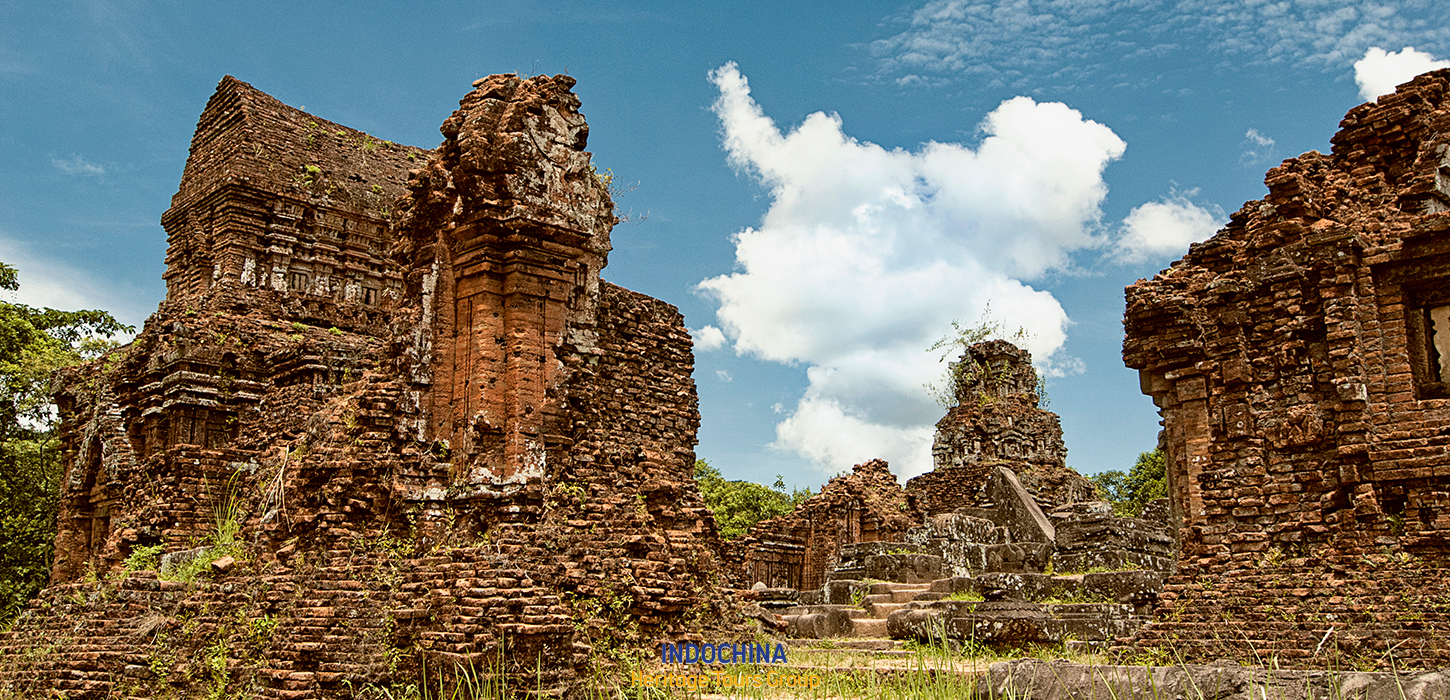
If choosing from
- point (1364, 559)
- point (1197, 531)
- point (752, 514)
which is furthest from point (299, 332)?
point (752, 514)

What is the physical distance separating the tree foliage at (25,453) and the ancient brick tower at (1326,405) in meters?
21.2

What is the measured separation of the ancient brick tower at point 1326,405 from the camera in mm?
9070

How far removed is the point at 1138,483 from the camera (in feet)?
137

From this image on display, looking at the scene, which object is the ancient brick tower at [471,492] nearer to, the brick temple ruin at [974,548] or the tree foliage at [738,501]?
the brick temple ruin at [974,548]

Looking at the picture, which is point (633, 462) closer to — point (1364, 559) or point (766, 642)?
point (766, 642)

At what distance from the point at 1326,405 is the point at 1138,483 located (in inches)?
1341

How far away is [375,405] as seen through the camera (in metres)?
9.66

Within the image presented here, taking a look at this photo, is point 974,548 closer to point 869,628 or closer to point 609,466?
point 869,628

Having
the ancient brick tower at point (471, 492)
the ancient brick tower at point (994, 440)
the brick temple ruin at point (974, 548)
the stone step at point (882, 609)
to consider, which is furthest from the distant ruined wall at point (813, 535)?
the ancient brick tower at point (471, 492)

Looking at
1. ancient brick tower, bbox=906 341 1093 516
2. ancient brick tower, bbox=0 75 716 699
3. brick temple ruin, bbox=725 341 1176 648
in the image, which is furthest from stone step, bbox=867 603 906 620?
ancient brick tower, bbox=906 341 1093 516

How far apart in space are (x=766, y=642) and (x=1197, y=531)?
459 centimetres

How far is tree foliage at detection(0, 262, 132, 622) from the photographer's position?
21.6m

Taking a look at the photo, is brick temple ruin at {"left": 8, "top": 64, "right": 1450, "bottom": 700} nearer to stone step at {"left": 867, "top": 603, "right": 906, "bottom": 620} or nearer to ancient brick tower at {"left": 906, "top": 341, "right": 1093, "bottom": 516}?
stone step at {"left": 867, "top": 603, "right": 906, "bottom": 620}

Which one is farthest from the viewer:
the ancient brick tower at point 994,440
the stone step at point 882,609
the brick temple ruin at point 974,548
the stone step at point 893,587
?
the ancient brick tower at point 994,440
